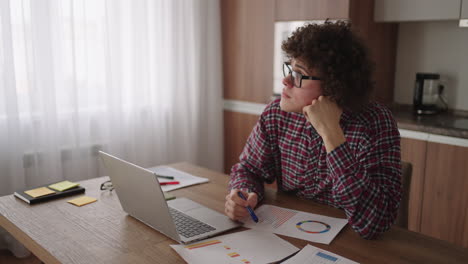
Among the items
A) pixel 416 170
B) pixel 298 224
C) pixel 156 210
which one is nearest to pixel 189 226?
pixel 156 210

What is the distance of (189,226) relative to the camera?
1301 millimetres

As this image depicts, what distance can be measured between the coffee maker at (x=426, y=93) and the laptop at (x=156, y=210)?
2.03 metres

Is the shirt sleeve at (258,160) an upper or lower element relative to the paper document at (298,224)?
upper

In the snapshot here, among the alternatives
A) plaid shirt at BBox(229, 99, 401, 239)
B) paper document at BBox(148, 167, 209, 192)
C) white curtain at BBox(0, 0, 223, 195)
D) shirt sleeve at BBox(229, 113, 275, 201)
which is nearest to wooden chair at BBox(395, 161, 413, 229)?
plaid shirt at BBox(229, 99, 401, 239)

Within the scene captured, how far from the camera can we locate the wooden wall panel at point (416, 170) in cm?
259

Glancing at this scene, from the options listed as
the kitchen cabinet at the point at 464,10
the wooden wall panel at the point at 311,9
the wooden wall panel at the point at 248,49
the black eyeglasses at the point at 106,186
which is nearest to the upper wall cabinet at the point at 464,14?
the kitchen cabinet at the point at 464,10

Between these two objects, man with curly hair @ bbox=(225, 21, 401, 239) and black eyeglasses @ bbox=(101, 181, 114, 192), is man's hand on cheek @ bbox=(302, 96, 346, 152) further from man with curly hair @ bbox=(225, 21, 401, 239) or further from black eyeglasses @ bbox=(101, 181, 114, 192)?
black eyeglasses @ bbox=(101, 181, 114, 192)

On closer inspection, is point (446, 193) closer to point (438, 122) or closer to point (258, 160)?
point (438, 122)

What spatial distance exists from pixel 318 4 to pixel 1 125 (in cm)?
215

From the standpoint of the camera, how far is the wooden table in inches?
44.1

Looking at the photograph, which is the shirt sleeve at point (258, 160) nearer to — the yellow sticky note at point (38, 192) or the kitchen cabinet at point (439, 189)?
the yellow sticky note at point (38, 192)

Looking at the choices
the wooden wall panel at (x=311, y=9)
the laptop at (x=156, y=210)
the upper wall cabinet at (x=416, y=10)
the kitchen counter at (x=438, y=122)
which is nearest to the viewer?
the laptop at (x=156, y=210)

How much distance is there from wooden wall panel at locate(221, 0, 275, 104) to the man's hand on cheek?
78.9 inches

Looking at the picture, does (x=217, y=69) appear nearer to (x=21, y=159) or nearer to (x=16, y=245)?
(x=21, y=159)
